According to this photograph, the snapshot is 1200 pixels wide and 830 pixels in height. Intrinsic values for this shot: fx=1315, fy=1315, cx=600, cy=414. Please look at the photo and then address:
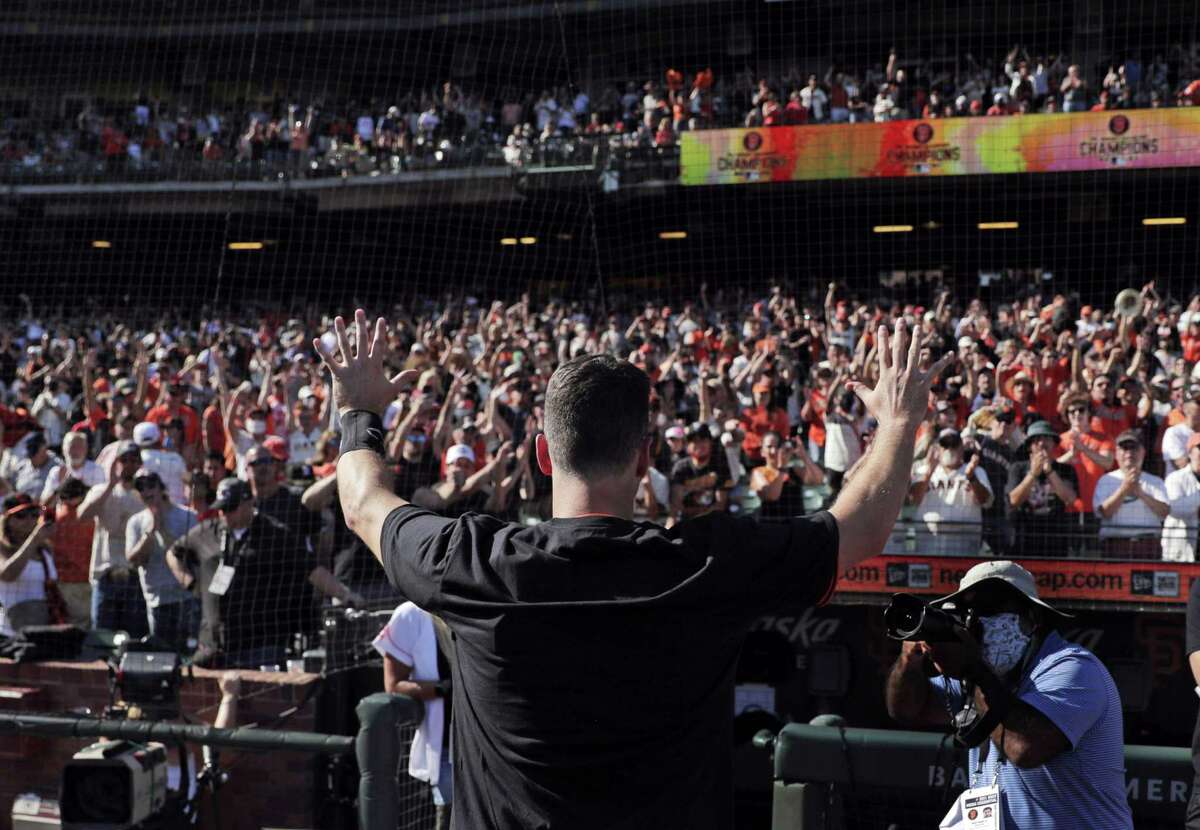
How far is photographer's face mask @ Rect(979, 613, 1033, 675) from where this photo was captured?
284 centimetres

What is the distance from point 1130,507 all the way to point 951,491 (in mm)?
982

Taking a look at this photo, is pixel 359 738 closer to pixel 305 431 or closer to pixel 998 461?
pixel 998 461

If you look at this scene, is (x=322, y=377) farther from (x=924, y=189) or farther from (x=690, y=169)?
(x=924, y=189)

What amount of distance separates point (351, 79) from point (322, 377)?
56.5 feet

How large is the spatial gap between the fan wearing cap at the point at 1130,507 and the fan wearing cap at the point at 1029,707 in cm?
448

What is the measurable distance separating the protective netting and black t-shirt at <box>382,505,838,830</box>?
482 cm

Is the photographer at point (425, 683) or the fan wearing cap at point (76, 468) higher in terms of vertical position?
the fan wearing cap at point (76, 468)

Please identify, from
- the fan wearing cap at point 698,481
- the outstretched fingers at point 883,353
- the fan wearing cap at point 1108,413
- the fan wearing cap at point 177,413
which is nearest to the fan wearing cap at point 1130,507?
the fan wearing cap at point 1108,413

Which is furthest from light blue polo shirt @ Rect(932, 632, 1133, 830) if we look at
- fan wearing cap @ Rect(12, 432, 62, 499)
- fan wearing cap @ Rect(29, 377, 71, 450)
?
fan wearing cap @ Rect(29, 377, 71, 450)

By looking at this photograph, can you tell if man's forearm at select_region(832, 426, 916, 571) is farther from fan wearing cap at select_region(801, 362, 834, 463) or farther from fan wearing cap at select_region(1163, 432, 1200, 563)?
fan wearing cap at select_region(801, 362, 834, 463)

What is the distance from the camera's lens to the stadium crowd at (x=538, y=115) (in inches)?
851

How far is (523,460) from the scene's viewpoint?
899cm

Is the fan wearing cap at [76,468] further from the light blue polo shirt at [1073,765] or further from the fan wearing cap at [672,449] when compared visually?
the light blue polo shirt at [1073,765]

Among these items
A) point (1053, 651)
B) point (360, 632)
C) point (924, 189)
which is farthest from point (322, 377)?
point (924, 189)
